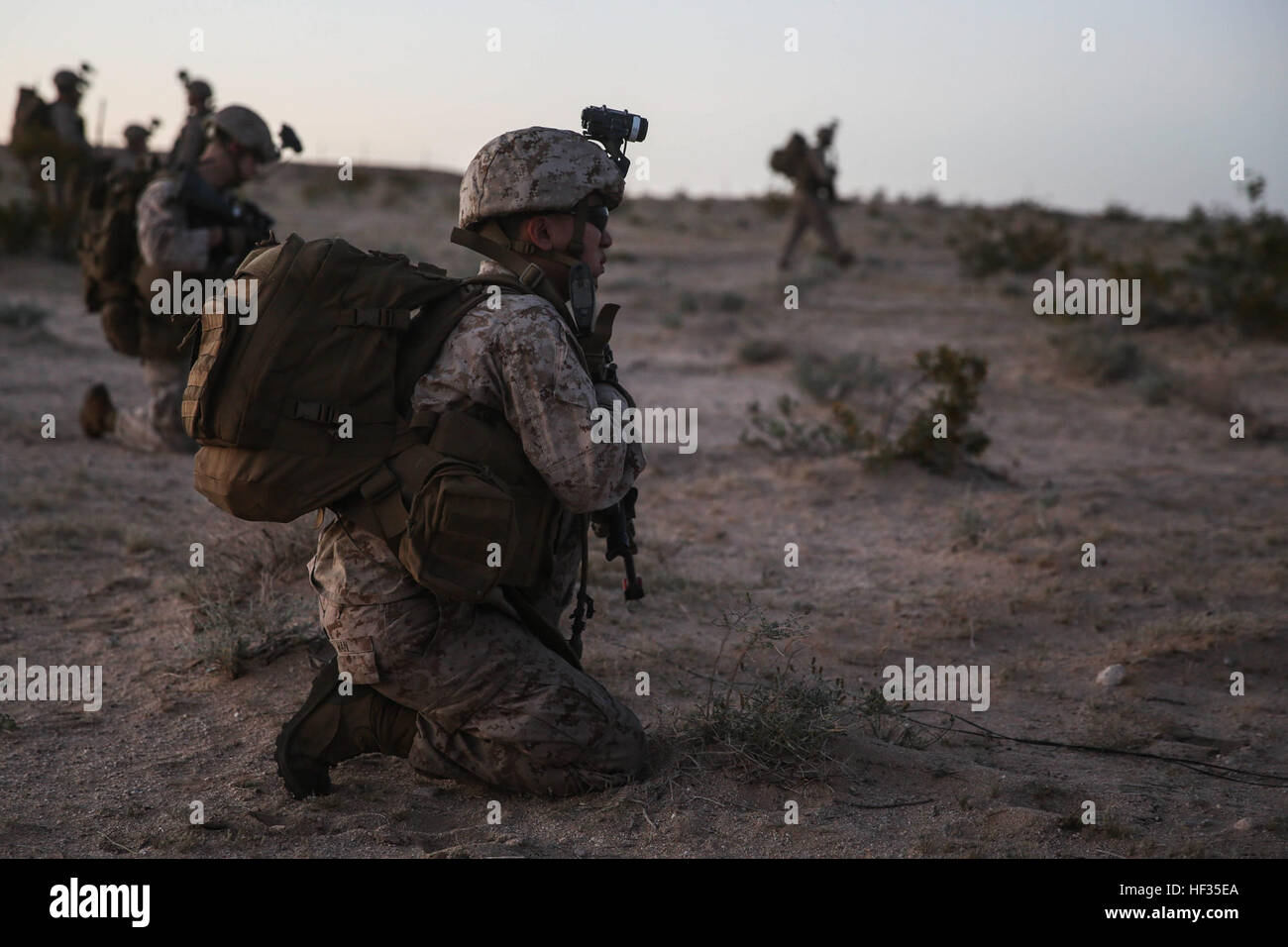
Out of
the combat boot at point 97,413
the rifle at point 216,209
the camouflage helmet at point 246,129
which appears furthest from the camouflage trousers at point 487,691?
the combat boot at point 97,413

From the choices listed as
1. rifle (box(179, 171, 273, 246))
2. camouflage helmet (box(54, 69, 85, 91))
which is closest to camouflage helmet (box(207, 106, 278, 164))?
rifle (box(179, 171, 273, 246))

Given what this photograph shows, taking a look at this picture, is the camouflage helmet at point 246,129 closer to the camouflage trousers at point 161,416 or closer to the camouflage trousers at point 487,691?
the camouflage trousers at point 161,416

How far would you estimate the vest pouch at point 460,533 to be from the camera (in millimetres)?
2781

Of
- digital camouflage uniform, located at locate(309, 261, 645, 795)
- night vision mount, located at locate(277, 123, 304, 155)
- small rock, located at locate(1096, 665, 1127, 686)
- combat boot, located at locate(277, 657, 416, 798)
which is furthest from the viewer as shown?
night vision mount, located at locate(277, 123, 304, 155)

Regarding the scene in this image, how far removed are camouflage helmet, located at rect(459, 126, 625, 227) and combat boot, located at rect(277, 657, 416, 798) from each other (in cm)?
128

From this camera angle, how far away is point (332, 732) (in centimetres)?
316

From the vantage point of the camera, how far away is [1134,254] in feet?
72.1

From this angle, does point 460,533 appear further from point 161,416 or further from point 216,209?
point 161,416

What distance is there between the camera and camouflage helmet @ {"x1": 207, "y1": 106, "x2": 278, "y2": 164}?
6.49 meters

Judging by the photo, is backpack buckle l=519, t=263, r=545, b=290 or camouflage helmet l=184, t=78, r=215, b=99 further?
camouflage helmet l=184, t=78, r=215, b=99

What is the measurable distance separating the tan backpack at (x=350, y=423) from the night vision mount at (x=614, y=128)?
634mm

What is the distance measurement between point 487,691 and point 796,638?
5.66 feet

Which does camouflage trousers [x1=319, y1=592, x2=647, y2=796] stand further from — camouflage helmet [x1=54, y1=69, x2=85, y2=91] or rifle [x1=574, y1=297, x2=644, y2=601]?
camouflage helmet [x1=54, y1=69, x2=85, y2=91]
